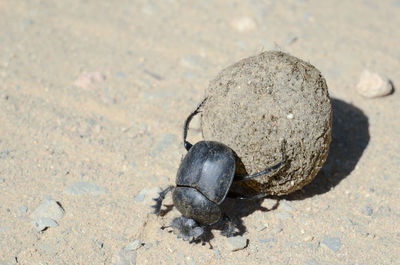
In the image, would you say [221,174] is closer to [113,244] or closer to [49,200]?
[113,244]

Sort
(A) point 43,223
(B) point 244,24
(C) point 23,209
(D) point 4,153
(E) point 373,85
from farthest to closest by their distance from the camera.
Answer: (B) point 244,24 < (E) point 373,85 < (D) point 4,153 < (C) point 23,209 < (A) point 43,223

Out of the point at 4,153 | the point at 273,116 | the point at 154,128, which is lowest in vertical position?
the point at 4,153

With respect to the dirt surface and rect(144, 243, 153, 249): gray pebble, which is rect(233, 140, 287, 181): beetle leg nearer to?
the dirt surface

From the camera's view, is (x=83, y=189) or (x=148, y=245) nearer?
(x=148, y=245)

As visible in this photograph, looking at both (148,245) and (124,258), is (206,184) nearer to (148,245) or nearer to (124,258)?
(148,245)

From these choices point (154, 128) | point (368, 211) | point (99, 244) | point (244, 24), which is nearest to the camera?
point (99, 244)

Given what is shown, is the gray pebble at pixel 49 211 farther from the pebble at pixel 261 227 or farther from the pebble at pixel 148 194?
the pebble at pixel 261 227

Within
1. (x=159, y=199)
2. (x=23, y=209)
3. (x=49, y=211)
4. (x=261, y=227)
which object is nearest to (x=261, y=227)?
(x=261, y=227)
